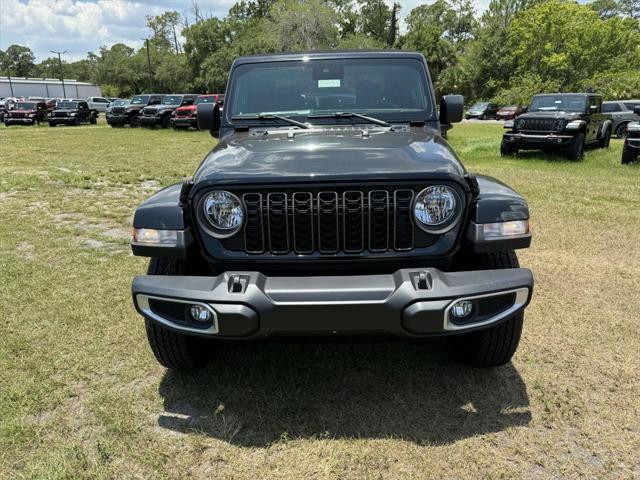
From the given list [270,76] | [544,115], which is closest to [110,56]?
[544,115]

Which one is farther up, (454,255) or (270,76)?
(270,76)

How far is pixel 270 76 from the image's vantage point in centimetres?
379

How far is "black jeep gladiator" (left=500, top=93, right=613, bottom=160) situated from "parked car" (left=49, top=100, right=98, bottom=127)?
80.5ft

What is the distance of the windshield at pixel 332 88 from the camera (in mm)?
3648

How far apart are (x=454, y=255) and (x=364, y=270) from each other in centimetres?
47

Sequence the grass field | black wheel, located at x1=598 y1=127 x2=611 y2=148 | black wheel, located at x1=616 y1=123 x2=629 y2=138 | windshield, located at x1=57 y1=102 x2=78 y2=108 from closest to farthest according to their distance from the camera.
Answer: the grass field → black wheel, located at x1=598 y1=127 x2=611 y2=148 → black wheel, located at x1=616 y1=123 x2=629 y2=138 → windshield, located at x1=57 y1=102 x2=78 y2=108

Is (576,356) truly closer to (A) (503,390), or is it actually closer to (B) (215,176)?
(A) (503,390)

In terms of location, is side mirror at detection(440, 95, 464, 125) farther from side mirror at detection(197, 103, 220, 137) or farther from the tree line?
the tree line

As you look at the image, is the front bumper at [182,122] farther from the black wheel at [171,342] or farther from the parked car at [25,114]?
the black wheel at [171,342]

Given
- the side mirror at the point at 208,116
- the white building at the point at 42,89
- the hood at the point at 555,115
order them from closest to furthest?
the side mirror at the point at 208,116 → the hood at the point at 555,115 → the white building at the point at 42,89

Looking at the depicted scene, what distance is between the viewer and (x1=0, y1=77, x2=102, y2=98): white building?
67250 mm

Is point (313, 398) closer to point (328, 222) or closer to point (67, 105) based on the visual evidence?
point (328, 222)

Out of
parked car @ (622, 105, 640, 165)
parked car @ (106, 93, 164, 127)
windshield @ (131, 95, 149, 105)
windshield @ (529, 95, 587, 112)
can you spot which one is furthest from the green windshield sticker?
windshield @ (131, 95, 149, 105)

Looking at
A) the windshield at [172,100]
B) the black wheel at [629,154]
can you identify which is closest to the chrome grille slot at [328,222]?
the black wheel at [629,154]
